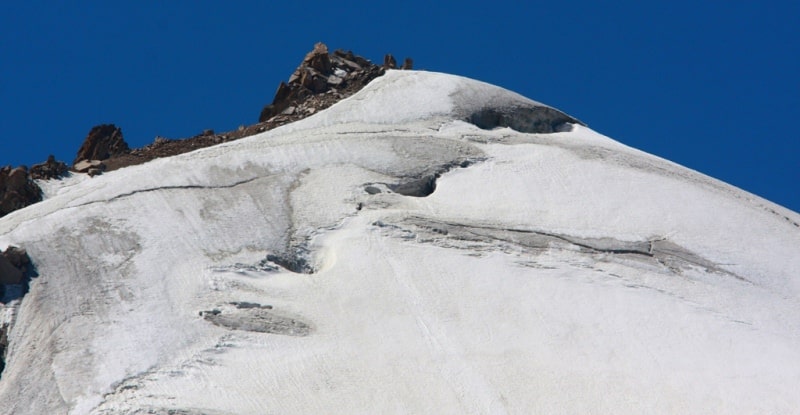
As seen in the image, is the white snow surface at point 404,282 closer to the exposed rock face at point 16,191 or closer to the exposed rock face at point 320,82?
the exposed rock face at point 16,191

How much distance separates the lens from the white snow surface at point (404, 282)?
19.3 m

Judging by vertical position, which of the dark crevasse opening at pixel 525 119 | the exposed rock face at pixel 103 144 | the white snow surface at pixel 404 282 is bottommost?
the white snow surface at pixel 404 282

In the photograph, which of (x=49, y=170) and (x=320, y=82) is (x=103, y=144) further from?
(x=320, y=82)

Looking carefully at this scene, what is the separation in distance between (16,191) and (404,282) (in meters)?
6.19

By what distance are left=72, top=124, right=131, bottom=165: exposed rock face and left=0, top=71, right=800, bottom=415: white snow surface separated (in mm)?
1641

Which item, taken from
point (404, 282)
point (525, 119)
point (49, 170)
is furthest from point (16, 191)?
point (525, 119)

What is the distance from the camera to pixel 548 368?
784 inches

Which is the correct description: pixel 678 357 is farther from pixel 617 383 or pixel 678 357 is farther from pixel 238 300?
pixel 238 300

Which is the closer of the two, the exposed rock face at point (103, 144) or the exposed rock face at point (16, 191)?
the exposed rock face at point (16, 191)

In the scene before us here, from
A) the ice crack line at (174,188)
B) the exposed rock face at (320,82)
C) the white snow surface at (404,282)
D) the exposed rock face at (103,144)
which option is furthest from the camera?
the exposed rock face at (320,82)

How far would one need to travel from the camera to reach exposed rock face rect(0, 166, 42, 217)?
77.4 feet

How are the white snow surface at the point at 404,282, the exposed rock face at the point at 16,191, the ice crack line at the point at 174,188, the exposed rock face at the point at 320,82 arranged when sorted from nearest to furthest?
the white snow surface at the point at 404,282 < the ice crack line at the point at 174,188 < the exposed rock face at the point at 16,191 < the exposed rock face at the point at 320,82

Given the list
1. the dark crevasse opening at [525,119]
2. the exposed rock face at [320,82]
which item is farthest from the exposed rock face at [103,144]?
the dark crevasse opening at [525,119]

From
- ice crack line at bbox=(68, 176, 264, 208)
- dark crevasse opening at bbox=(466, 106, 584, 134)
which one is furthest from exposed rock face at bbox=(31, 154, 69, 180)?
dark crevasse opening at bbox=(466, 106, 584, 134)
